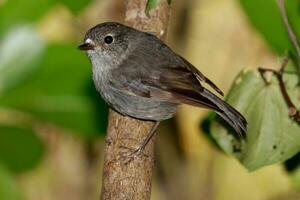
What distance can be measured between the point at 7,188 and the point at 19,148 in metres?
0.43

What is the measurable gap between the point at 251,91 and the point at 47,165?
305cm

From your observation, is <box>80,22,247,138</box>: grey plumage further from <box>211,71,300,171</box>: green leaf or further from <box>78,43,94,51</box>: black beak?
<box>211,71,300,171</box>: green leaf

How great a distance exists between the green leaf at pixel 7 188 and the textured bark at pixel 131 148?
0.66m

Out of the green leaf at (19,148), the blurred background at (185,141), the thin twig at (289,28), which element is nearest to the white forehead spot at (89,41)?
the green leaf at (19,148)

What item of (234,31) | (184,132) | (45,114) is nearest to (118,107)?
(45,114)

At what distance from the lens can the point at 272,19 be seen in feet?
15.3

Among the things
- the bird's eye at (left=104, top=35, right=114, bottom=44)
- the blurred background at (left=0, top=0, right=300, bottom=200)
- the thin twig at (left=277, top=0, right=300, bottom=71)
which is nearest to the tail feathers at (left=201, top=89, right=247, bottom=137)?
the thin twig at (left=277, top=0, right=300, bottom=71)

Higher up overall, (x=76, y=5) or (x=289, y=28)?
(x=76, y=5)

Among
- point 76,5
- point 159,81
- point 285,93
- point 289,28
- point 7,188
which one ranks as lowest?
point 7,188

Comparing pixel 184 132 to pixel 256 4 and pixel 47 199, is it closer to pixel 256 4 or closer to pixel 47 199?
pixel 47 199

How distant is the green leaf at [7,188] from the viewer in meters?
4.68

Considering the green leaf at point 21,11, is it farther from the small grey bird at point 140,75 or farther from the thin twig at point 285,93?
the thin twig at point 285,93

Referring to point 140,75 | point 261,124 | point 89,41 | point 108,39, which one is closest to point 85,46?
point 89,41

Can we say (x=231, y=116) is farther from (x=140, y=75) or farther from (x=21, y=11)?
(x=21, y=11)
